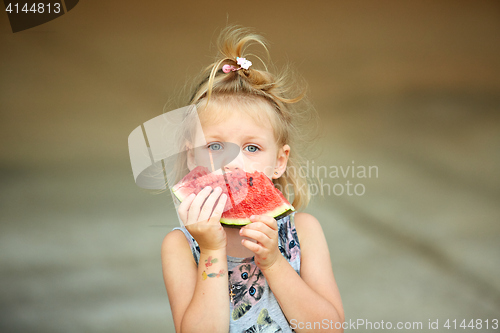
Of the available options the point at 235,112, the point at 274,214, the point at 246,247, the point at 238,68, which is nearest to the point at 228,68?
the point at 238,68

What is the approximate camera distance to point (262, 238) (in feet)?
6.10

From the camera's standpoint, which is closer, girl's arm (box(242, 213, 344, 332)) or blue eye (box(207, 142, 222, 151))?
girl's arm (box(242, 213, 344, 332))

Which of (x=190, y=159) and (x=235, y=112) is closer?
(x=235, y=112)

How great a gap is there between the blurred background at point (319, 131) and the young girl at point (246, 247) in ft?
5.63

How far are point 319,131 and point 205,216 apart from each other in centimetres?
248

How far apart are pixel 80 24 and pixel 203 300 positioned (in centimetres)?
298

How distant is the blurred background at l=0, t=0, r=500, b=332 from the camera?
13.0 ft

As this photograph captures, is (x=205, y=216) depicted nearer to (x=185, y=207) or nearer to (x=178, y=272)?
(x=185, y=207)

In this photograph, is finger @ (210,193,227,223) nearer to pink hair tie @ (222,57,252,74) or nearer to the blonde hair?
the blonde hair

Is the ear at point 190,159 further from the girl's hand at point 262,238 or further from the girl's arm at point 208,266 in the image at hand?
the girl's hand at point 262,238

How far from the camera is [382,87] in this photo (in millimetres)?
4188

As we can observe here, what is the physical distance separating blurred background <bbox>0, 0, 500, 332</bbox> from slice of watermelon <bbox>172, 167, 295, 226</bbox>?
2.04 metres

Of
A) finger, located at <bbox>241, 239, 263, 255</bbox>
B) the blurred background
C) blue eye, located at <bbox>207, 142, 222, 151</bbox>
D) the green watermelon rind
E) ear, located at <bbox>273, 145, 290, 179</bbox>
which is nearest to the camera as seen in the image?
finger, located at <bbox>241, 239, 263, 255</bbox>

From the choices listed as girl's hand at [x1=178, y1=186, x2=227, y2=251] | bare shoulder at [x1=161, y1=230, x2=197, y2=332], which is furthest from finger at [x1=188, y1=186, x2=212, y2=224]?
bare shoulder at [x1=161, y1=230, x2=197, y2=332]
